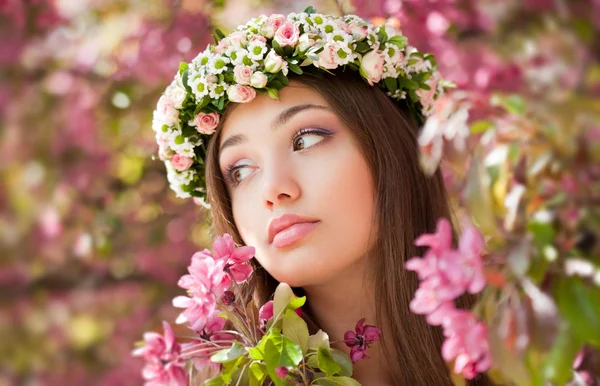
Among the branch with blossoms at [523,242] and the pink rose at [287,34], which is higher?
the pink rose at [287,34]

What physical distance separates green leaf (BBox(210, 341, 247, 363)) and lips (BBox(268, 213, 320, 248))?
31 cm

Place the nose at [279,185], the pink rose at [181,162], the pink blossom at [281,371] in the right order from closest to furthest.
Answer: the pink blossom at [281,371], the nose at [279,185], the pink rose at [181,162]

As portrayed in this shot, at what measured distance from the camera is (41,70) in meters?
4.21

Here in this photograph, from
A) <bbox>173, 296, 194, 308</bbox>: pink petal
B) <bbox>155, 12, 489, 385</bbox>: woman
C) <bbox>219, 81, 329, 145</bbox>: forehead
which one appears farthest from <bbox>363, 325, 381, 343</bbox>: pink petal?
<bbox>219, 81, 329, 145</bbox>: forehead

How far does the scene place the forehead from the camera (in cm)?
212

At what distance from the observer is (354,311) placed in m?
2.23

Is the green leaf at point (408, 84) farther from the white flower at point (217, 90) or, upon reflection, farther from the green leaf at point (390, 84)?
the white flower at point (217, 90)

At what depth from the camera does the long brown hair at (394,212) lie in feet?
6.93

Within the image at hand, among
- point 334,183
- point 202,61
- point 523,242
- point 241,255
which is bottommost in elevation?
point 523,242

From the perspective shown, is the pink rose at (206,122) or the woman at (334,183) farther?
the pink rose at (206,122)

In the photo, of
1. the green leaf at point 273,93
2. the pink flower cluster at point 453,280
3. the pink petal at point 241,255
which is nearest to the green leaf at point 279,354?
the pink petal at point 241,255

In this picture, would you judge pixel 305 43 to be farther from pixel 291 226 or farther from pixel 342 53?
pixel 291 226

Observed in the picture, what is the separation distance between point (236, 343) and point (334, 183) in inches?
18.6

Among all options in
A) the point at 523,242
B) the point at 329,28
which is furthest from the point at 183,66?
the point at 523,242
